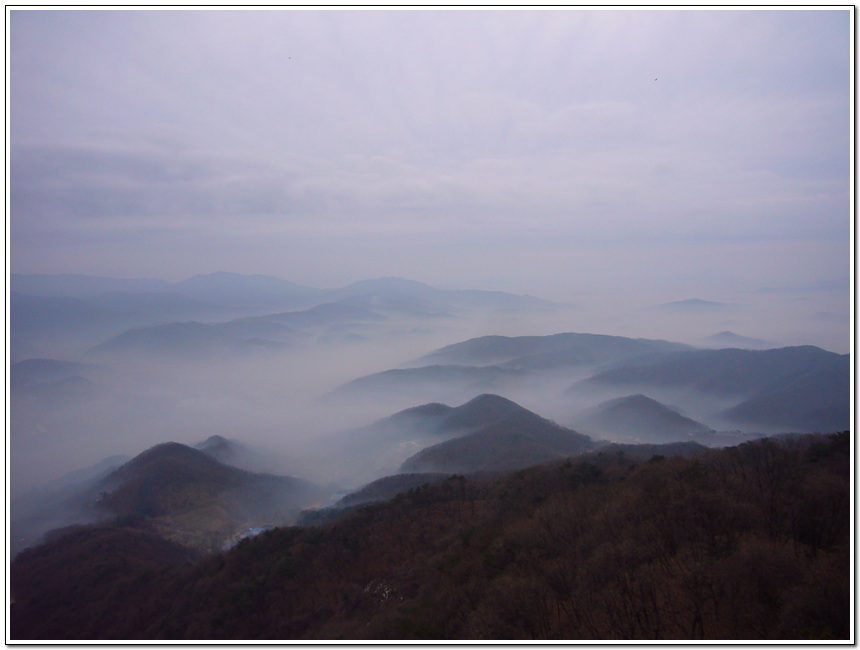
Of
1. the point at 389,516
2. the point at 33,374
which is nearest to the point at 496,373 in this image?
the point at 389,516

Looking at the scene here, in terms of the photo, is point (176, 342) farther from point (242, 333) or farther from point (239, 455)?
point (239, 455)

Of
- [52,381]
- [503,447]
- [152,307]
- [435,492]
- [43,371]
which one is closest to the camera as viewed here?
[435,492]

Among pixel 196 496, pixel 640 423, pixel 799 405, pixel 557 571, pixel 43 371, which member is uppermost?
pixel 557 571

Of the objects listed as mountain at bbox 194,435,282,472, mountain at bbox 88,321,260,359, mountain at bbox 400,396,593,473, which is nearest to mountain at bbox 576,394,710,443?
mountain at bbox 400,396,593,473

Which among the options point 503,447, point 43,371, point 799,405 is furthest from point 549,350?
point 43,371

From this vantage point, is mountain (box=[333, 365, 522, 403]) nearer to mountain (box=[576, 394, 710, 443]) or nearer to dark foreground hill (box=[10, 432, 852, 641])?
mountain (box=[576, 394, 710, 443])

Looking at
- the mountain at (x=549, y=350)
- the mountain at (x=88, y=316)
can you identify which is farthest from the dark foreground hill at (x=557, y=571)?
the mountain at (x=88, y=316)

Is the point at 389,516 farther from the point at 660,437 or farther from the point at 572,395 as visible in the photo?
the point at 572,395
